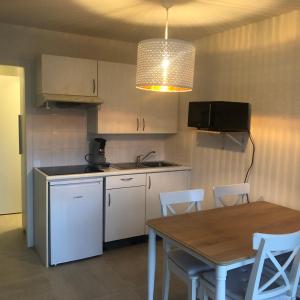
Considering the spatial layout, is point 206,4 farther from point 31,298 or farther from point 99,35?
point 31,298

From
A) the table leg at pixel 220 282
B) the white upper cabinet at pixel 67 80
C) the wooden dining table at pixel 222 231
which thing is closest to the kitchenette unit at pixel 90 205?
the white upper cabinet at pixel 67 80

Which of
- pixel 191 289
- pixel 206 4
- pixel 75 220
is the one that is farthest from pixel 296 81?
pixel 75 220

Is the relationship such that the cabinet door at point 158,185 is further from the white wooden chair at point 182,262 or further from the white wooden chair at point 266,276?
the white wooden chair at point 266,276

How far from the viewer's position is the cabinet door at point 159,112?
387cm

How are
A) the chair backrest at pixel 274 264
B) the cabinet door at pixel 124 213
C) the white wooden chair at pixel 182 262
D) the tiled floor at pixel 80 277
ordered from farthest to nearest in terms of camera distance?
the cabinet door at pixel 124 213, the tiled floor at pixel 80 277, the white wooden chair at pixel 182 262, the chair backrest at pixel 274 264

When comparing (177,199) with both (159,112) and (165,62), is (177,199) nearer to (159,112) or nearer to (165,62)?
(165,62)

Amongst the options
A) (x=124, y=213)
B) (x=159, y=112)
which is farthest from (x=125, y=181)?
A: (x=159, y=112)

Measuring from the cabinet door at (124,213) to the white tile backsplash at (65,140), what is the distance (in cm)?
65

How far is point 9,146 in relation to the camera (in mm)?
4680

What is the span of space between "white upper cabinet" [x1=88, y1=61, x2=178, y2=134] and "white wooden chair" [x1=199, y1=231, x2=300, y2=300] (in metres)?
2.06

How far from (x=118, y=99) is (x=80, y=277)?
1.89 metres

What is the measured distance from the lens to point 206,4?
8.32 ft

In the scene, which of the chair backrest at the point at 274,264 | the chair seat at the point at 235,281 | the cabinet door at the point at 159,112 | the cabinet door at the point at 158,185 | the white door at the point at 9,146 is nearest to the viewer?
the chair backrest at the point at 274,264

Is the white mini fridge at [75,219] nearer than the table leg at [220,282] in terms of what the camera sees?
No
